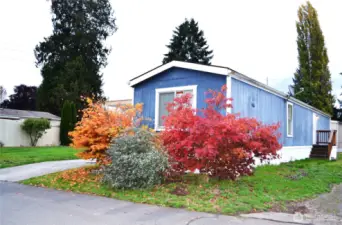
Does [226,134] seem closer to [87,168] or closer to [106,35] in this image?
[87,168]

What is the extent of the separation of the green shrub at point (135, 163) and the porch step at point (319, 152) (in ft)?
39.1

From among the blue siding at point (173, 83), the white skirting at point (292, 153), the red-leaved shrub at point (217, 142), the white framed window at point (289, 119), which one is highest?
the blue siding at point (173, 83)

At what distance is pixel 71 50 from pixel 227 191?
27.7 m

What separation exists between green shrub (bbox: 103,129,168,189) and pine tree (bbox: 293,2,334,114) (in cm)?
2478

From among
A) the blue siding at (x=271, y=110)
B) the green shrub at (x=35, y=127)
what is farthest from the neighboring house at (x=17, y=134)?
the blue siding at (x=271, y=110)

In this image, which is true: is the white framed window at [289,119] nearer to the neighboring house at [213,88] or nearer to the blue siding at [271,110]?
the neighboring house at [213,88]

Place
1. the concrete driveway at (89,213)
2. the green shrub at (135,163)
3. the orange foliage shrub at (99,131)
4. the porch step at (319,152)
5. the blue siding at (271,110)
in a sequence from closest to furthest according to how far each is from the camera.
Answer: the concrete driveway at (89,213) → the green shrub at (135,163) → the orange foliage shrub at (99,131) → the blue siding at (271,110) → the porch step at (319,152)

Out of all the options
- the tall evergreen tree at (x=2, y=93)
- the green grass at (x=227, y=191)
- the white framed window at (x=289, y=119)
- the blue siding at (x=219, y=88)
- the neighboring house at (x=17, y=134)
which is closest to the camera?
the green grass at (x=227, y=191)

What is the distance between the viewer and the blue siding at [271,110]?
10.1 metres

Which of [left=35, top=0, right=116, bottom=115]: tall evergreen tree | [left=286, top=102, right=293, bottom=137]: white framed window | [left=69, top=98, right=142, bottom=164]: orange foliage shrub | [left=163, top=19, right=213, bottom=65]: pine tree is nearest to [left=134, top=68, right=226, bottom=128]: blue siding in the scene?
[left=69, top=98, right=142, bottom=164]: orange foliage shrub

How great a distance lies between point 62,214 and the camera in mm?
5352

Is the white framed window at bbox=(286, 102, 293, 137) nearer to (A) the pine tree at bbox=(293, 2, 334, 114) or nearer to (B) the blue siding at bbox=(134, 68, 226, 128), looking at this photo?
(B) the blue siding at bbox=(134, 68, 226, 128)

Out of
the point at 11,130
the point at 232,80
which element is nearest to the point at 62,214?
the point at 232,80

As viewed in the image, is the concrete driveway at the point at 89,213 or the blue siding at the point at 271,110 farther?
the blue siding at the point at 271,110
